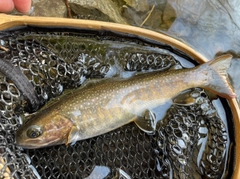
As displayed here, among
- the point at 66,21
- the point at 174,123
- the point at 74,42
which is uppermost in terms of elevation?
the point at 66,21

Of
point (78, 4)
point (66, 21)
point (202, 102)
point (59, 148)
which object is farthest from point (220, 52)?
point (59, 148)

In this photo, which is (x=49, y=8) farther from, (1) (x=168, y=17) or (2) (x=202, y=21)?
(2) (x=202, y=21)

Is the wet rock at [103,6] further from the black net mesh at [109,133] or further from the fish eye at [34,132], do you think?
the fish eye at [34,132]

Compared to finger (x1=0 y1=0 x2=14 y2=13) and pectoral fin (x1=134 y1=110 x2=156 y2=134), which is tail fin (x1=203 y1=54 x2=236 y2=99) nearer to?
pectoral fin (x1=134 y1=110 x2=156 y2=134)

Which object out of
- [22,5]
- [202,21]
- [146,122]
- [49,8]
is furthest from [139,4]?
[146,122]

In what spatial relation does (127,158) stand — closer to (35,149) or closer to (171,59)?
→ (35,149)

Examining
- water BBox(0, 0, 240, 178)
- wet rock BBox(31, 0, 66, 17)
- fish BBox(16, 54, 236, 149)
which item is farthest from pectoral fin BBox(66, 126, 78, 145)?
water BBox(0, 0, 240, 178)

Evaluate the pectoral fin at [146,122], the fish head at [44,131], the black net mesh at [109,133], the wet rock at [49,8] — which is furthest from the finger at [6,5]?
the pectoral fin at [146,122]
